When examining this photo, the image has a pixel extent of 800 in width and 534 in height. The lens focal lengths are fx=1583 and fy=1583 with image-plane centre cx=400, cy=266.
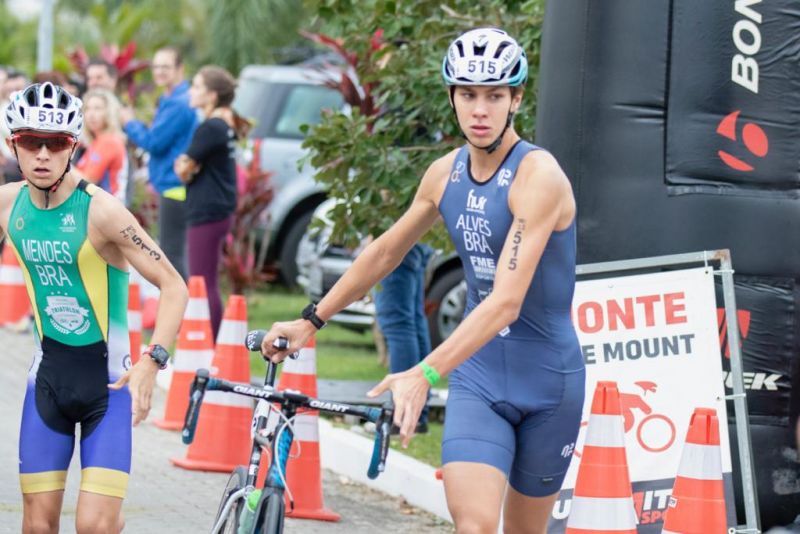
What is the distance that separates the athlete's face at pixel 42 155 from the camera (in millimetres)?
5473

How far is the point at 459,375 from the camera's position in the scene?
5.29 m

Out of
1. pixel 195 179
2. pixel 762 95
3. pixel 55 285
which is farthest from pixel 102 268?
pixel 195 179

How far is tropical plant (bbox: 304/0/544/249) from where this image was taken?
8930 millimetres

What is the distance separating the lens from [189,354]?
10180 mm

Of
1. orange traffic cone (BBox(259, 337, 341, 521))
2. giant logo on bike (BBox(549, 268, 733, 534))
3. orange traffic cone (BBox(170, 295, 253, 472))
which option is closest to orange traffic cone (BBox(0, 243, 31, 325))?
orange traffic cone (BBox(170, 295, 253, 472))

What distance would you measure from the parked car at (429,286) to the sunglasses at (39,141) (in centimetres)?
407

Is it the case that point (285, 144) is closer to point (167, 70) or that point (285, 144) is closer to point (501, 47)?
point (167, 70)

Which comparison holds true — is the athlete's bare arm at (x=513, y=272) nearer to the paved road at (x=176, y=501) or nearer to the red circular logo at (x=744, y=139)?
the red circular logo at (x=744, y=139)

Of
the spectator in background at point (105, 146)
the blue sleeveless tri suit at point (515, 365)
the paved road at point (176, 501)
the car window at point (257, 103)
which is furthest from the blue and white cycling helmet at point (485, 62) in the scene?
the car window at point (257, 103)

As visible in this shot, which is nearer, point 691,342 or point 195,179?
point 691,342

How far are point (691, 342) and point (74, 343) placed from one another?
2593 millimetres

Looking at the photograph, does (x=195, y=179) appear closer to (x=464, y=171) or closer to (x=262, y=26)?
(x=464, y=171)

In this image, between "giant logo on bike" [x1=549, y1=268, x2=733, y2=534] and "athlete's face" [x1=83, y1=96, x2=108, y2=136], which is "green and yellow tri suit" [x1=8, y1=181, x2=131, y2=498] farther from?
"athlete's face" [x1=83, y1=96, x2=108, y2=136]

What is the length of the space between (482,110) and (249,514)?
147 centimetres
